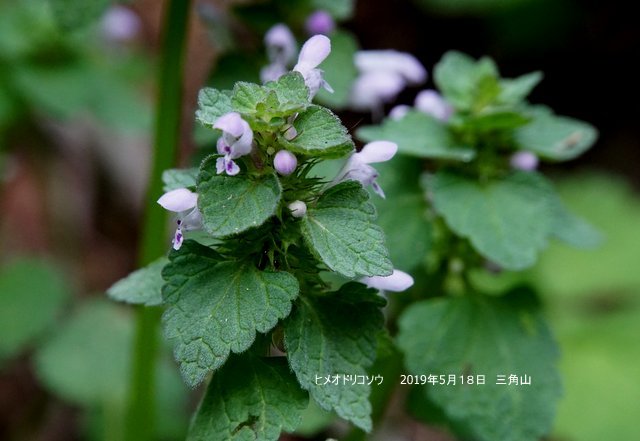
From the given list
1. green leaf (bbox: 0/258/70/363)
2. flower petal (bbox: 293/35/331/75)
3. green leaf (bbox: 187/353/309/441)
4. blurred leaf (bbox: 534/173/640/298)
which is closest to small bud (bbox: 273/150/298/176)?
flower petal (bbox: 293/35/331/75)

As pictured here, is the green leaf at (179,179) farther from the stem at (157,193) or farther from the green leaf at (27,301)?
the green leaf at (27,301)

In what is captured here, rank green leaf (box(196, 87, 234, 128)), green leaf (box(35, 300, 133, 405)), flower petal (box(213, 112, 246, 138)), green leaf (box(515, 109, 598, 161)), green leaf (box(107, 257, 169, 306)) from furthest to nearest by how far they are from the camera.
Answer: green leaf (box(35, 300, 133, 405)) → green leaf (box(515, 109, 598, 161)) → green leaf (box(107, 257, 169, 306)) → green leaf (box(196, 87, 234, 128)) → flower petal (box(213, 112, 246, 138))

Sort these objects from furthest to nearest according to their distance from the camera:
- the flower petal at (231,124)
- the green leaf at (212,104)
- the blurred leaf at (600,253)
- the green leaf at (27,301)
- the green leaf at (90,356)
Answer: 1. the blurred leaf at (600,253)
2. the green leaf at (27,301)
3. the green leaf at (90,356)
4. the green leaf at (212,104)
5. the flower petal at (231,124)

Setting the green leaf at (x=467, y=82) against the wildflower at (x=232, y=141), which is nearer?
the wildflower at (x=232, y=141)

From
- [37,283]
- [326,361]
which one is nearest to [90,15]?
[326,361]

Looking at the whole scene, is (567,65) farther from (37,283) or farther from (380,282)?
(380,282)

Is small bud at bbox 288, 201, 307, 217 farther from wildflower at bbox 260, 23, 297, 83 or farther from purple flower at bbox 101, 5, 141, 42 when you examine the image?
purple flower at bbox 101, 5, 141, 42

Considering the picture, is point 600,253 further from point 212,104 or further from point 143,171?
point 212,104

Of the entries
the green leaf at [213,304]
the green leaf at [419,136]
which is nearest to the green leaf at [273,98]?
the green leaf at [213,304]
